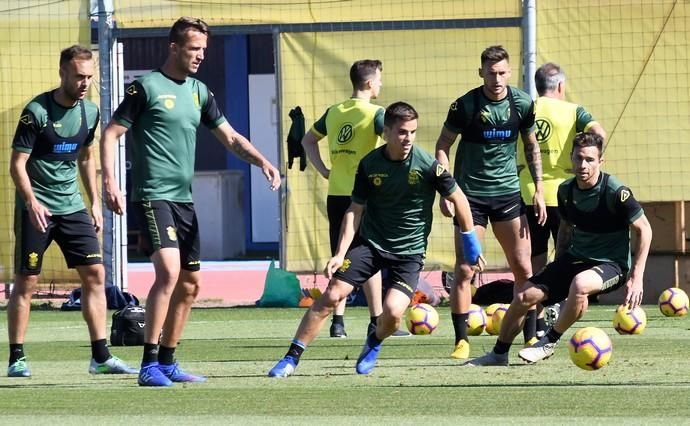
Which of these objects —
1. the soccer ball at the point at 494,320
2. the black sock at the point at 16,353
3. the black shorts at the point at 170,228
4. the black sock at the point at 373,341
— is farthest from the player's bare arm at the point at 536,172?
the black sock at the point at 16,353

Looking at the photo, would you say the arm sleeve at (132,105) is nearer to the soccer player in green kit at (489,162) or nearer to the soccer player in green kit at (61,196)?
the soccer player in green kit at (61,196)

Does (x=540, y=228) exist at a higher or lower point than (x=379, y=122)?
lower

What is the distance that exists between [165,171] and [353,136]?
3650 millimetres

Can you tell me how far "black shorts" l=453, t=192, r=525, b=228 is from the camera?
444 inches

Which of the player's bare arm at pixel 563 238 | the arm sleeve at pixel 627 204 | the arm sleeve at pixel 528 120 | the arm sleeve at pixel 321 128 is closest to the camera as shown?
the arm sleeve at pixel 627 204

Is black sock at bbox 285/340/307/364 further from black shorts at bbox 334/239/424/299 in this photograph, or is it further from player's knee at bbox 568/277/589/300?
player's knee at bbox 568/277/589/300

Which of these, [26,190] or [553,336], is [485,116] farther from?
[26,190]

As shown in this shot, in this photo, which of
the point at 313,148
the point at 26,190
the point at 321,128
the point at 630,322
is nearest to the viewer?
the point at 26,190

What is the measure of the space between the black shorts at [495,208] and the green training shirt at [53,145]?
2784 millimetres

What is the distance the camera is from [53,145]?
10094 mm

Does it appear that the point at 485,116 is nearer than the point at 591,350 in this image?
No

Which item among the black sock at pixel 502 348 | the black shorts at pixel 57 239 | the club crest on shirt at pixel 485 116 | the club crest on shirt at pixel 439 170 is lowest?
the black sock at pixel 502 348

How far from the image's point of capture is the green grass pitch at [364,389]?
7.70 metres

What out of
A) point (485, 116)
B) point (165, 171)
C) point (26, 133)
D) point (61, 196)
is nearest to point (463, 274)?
point (485, 116)
